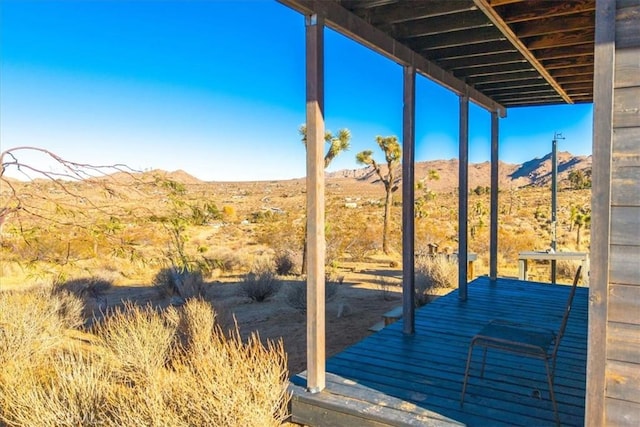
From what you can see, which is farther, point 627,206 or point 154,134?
point 154,134

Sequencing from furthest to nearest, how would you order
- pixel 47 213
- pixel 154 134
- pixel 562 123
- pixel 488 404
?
1. pixel 154 134
2. pixel 562 123
3. pixel 47 213
4. pixel 488 404

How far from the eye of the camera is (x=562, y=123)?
100ft

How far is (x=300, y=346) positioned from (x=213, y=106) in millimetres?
31879

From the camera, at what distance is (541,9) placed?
3133mm

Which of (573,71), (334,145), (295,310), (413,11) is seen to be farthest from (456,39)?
(334,145)

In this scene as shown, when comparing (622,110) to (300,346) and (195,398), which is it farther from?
(300,346)

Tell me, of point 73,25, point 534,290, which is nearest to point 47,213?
point 534,290

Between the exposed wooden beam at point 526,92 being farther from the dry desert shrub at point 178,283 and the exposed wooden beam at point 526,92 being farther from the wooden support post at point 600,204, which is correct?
the dry desert shrub at point 178,283

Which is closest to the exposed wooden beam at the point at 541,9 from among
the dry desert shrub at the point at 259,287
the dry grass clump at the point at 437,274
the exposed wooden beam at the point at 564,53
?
the exposed wooden beam at the point at 564,53

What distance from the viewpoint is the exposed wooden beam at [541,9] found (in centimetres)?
301

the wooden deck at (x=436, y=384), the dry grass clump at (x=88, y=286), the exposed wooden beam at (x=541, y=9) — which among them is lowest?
the dry grass clump at (x=88, y=286)

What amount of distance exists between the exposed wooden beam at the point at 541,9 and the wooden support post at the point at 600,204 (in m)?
1.43

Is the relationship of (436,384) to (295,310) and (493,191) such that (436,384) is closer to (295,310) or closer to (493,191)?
(493,191)

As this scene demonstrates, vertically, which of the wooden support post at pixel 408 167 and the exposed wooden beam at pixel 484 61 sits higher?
the exposed wooden beam at pixel 484 61
